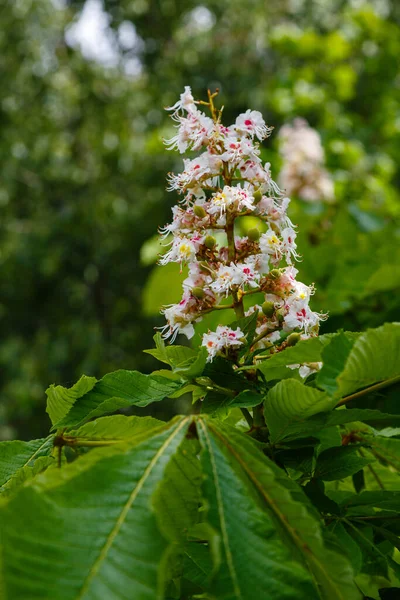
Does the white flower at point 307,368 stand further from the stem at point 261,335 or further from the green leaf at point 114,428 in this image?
the green leaf at point 114,428

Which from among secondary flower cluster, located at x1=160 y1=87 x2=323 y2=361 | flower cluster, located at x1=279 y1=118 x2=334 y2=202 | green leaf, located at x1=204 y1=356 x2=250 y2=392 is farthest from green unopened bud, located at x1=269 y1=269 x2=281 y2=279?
flower cluster, located at x1=279 y1=118 x2=334 y2=202

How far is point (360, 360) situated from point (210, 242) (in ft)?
0.76

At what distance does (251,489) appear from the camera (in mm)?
506

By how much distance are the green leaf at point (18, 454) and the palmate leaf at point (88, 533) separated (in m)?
0.19

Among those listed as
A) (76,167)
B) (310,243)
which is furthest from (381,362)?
(76,167)

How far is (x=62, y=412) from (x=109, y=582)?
281mm

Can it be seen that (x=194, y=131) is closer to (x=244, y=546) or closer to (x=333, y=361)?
(x=333, y=361)

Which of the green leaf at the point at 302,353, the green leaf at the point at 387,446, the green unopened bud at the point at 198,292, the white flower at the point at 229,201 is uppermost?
the white flower at the point at 229,201

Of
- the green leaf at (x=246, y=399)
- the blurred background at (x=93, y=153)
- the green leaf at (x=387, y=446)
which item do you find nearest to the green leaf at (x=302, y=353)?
the green leaf at (x=246, y=399)

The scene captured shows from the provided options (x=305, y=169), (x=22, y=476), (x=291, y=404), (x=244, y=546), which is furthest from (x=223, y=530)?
(x=305, y=169)

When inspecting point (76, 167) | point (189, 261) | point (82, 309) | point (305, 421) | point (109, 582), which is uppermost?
point (76, 167)

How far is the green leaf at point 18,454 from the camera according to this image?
0.64 meters

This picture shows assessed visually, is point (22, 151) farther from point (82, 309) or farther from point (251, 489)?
point (251, 489)

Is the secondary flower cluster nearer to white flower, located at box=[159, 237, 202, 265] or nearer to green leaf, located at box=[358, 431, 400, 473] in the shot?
white flower, located at box=[159, 237, 202, 265]
